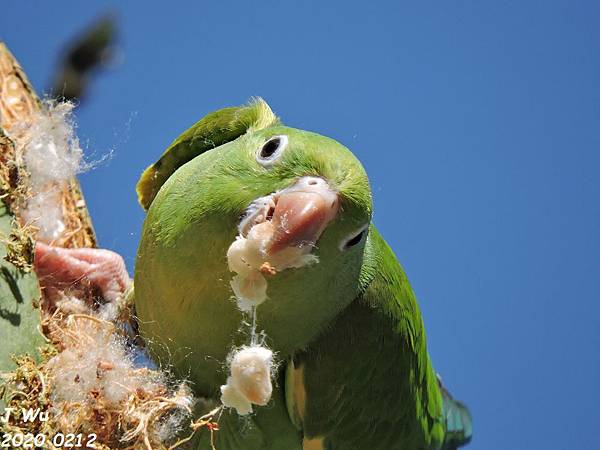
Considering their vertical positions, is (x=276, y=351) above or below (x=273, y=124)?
below

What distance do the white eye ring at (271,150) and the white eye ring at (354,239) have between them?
0.32 m

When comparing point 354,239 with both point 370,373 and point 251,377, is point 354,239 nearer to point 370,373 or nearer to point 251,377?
point 251,377

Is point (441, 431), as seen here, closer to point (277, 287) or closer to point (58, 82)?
point (277, 287)

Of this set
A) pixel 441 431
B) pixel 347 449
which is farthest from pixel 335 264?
pixel 441 431

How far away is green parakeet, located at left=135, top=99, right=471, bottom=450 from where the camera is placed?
1.99 metres

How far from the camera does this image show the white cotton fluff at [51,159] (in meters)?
2.50

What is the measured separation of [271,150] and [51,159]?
3.21 ft

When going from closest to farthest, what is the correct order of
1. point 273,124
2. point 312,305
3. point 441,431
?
point 312,305 → point 273,124 → point 441,431

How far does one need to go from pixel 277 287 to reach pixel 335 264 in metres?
0.19

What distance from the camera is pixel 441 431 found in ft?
10.1

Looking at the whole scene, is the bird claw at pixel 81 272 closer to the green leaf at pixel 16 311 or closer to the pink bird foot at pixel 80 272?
the pink bird foot at pixel 80 272

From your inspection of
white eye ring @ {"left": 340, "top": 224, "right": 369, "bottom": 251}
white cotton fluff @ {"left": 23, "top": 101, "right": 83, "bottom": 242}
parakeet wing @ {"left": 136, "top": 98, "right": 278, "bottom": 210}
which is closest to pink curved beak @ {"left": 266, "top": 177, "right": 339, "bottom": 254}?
white eye ring @ {"left": 340, "top": 224, "right": 369, "bottom": 251}

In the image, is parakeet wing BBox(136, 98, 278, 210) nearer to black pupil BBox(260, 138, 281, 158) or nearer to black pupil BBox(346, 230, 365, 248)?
black pupil BBox(260, 138, 281, 158)

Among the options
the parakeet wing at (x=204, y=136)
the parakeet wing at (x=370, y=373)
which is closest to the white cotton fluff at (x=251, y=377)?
the parakeet wing at (x=370, y=373)
